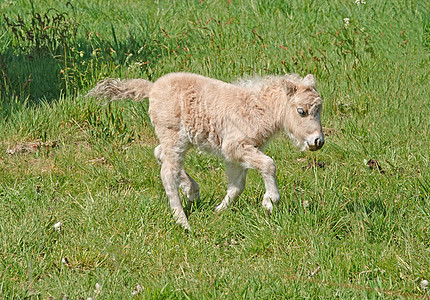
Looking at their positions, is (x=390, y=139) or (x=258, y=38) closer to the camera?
(x=390, y=139)

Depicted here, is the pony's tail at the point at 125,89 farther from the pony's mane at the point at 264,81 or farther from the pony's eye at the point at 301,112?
the pony's eye at the point at 301,112

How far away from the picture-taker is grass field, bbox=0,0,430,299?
15.0 ft

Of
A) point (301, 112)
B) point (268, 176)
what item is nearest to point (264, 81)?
point (301, 112)

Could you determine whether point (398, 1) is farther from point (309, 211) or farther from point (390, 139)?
point (309, 211)

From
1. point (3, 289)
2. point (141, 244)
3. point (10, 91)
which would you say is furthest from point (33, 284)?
point (10, 91)

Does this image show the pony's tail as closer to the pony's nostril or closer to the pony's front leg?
the pony's front leg

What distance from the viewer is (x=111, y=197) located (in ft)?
18.6

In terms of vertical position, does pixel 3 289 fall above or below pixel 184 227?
above

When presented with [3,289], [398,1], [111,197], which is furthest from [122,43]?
[3,289]

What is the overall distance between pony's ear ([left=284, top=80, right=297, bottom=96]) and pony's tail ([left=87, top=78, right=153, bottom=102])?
1.47m

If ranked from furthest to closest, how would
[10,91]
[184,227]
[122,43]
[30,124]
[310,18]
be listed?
[310,18], [122,43], [10,91], [30,124], [184,227]

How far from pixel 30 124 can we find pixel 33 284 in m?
3.33

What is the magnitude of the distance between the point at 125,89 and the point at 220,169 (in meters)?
1.46

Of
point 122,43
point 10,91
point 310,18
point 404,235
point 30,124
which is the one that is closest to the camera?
point 404,235
